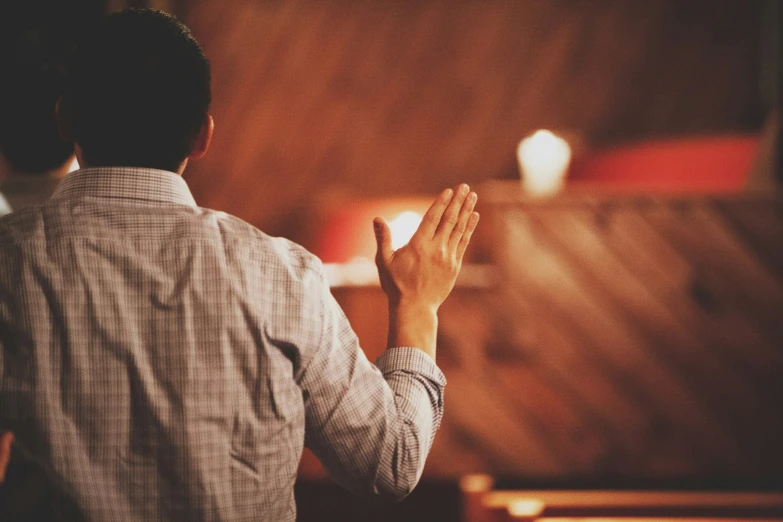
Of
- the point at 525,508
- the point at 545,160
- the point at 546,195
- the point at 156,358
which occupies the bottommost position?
the point at 525,508

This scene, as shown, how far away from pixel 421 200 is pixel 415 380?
9.87ft

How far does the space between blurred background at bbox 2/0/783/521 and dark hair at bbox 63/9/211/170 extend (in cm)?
118

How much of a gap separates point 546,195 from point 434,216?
67.9 inches

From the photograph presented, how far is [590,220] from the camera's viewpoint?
260 cm

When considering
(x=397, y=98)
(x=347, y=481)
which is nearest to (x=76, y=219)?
(x=347, y=481)

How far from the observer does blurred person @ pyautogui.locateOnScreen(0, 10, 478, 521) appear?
2.39 feet

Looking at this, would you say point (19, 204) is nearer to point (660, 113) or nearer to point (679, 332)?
point (679, 332)

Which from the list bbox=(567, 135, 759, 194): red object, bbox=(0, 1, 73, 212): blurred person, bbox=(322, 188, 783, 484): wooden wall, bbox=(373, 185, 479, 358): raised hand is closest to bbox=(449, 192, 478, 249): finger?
bbox=(373, 185, 479, 358): raised hand

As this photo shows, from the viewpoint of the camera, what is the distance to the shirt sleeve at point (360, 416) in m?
0.78

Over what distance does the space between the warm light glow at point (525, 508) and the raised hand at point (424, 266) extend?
1.11m

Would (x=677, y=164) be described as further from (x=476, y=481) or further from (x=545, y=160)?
(x=476, y=481)

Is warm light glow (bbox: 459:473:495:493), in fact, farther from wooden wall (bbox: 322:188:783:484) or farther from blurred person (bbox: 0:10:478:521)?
blurred person (bbox: 0:10:478:521)

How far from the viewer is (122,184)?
2.57ft

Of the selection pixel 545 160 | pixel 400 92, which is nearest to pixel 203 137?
pixel 545 160
